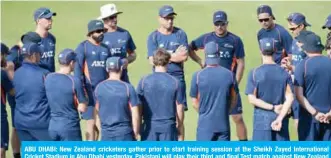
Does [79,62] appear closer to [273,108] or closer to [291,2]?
[273,108]

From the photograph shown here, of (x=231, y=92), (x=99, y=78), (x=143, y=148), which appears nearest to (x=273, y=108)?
(x=231, y=92)

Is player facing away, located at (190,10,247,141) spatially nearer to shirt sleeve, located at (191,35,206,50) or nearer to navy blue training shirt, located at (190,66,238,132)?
shirt sleeve, located at (191,35,206,50)

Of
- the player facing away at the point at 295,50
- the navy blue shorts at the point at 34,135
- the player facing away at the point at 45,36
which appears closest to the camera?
the navy blue shorts at the point at 34,135

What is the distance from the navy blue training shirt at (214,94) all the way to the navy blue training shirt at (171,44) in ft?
6.94

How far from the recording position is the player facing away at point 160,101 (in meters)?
14.8

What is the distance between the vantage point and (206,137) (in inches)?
591

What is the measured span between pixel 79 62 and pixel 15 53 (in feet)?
3.65

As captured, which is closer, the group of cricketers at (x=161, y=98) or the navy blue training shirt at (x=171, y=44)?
the group of cricketers at (x=161, y=98)

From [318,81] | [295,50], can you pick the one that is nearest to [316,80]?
[318,81]

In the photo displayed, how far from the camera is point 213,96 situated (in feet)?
48.7

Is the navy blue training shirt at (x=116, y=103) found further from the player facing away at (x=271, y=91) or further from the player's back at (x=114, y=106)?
the player facing away at (x=271, y=91)

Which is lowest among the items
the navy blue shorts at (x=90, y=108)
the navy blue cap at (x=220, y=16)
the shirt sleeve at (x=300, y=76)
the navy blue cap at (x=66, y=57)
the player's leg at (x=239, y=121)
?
the player's leg at (x=239, y=121)

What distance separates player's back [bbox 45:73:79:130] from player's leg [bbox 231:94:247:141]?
3.16 meters

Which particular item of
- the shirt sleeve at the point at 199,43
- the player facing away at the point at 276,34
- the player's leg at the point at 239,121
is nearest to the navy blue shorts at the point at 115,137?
the player's leg at the point at 239,121
